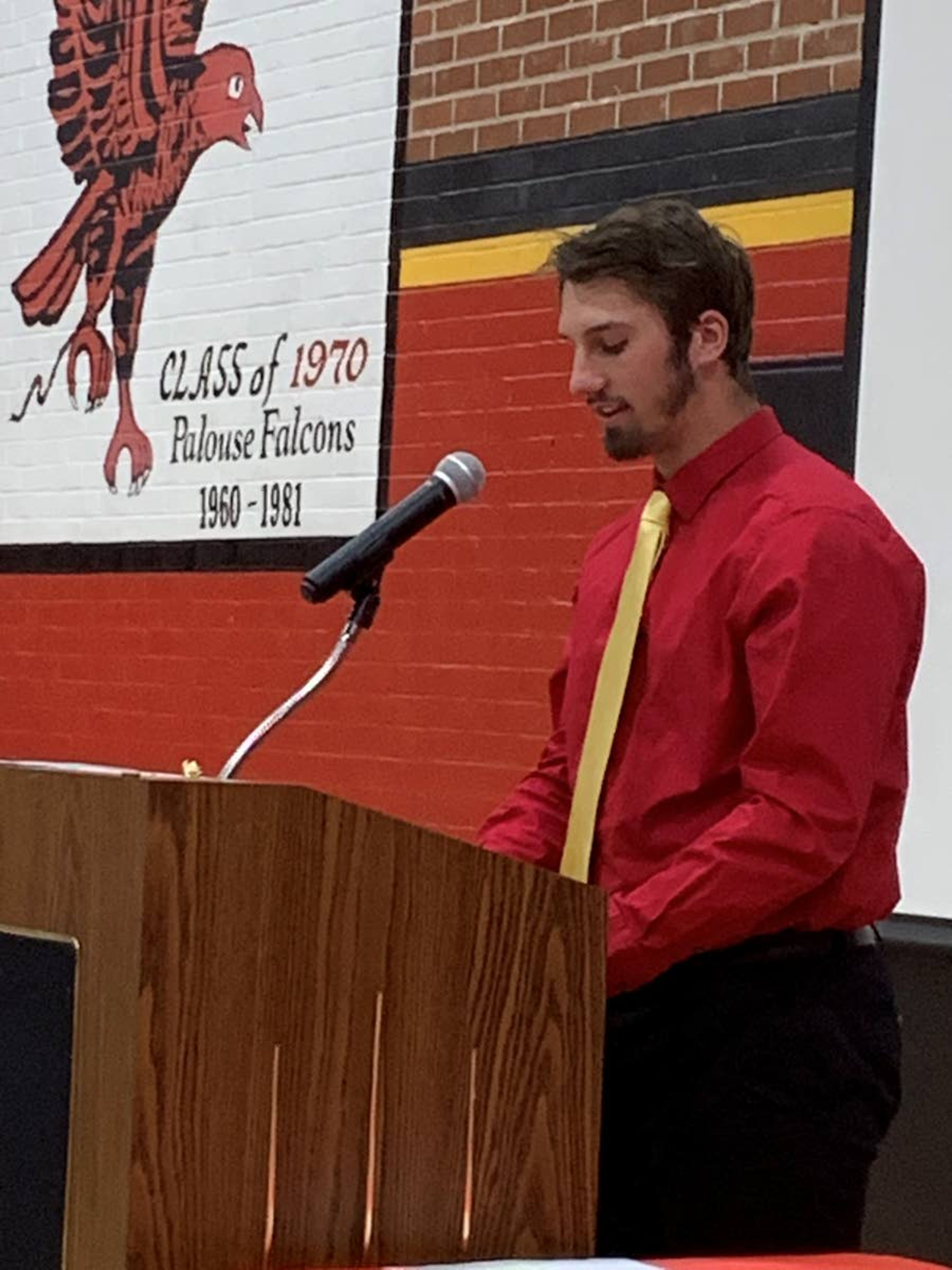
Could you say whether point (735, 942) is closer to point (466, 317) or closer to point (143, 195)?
point (466, 317)

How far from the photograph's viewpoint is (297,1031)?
1.73 meters

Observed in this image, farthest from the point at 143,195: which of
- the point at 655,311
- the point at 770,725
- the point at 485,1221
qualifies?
the point at 485,1221

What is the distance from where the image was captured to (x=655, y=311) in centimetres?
245

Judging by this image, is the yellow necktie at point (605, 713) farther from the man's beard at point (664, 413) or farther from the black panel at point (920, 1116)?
the black panel at point (920, 1116)

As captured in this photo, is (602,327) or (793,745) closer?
(793,745)

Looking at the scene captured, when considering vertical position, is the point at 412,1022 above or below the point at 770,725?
below

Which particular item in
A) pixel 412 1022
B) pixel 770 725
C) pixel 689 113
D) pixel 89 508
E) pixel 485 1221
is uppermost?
pixel 689 113

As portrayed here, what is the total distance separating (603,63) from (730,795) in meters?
2.58

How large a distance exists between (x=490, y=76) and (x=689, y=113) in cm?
61

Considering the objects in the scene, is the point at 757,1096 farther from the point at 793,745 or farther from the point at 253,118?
the point at 253,118

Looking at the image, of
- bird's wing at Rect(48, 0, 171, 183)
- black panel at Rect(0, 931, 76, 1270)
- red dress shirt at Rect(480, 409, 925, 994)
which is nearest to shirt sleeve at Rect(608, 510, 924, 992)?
red dress shirt at Rect(480, 409, 925, 994)

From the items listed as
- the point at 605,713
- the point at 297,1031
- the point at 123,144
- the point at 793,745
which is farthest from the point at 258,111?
the point at 297,1031

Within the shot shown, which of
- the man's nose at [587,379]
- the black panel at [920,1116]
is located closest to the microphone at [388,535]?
the man's nose at [587,379]

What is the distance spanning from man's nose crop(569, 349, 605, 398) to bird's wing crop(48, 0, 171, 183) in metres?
3.40
